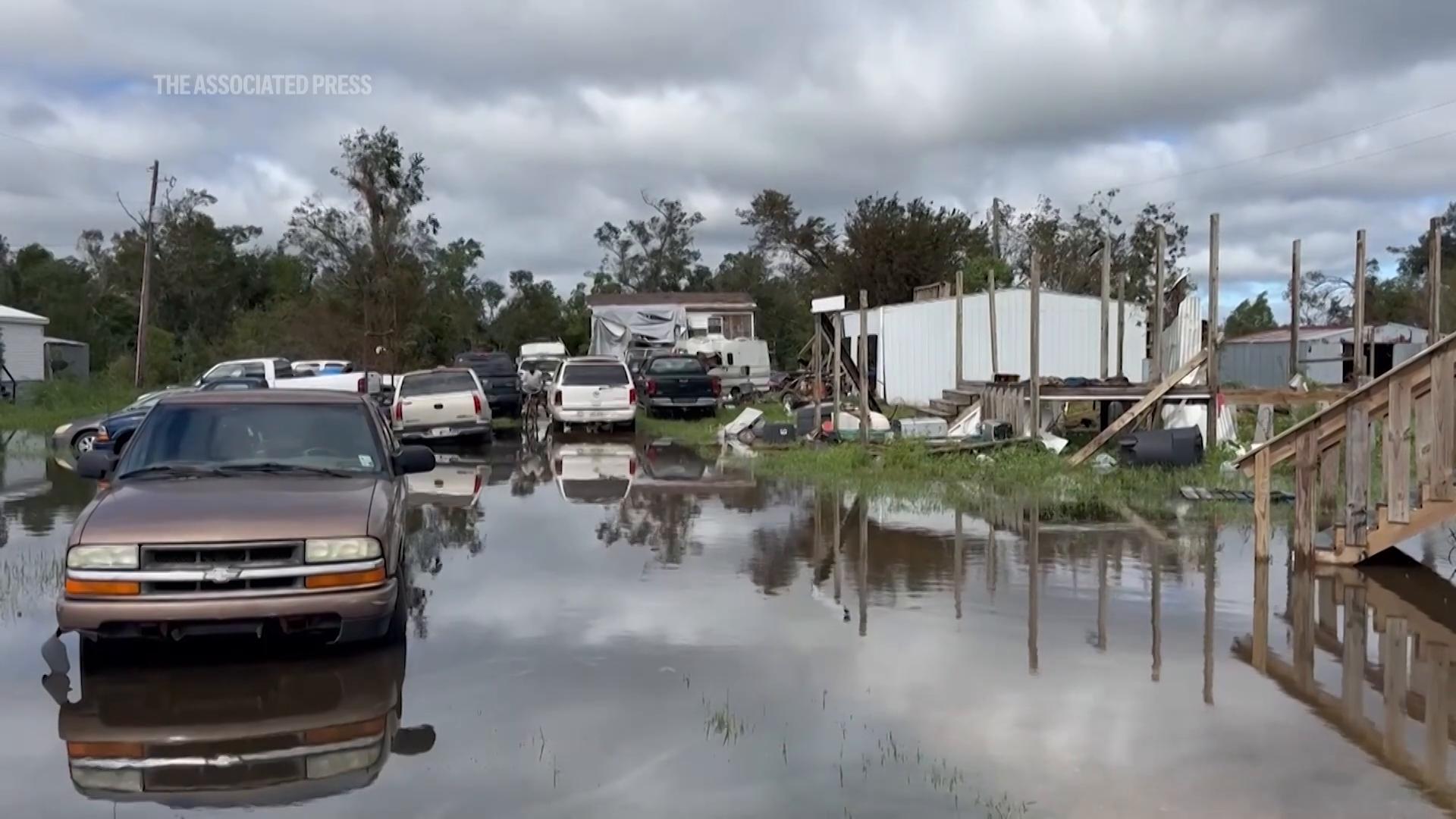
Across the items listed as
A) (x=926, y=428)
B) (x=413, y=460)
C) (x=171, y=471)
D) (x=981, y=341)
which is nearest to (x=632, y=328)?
(x=981, y=341)

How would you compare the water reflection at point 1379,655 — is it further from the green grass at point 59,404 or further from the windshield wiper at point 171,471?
the green grass at point 59,404

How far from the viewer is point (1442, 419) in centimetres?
959

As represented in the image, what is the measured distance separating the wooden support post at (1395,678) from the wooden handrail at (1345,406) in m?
2.18

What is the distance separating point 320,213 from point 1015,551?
1412 inches

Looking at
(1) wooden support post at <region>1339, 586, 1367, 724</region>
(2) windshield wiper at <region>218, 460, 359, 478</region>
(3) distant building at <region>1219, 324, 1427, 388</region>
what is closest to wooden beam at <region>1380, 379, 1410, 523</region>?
(1) wooden support post at <region>1339, 586, 1367, 724</region>

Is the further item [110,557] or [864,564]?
[864,564]

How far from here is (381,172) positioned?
1576 inches

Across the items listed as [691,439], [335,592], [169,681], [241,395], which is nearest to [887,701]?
[335,592]

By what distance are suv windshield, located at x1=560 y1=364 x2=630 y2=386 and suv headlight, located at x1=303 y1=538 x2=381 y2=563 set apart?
19.0m

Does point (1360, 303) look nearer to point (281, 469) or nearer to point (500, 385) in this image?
point (281, 469)

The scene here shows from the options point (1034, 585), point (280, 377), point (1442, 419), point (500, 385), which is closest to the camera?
point (1442, 419)

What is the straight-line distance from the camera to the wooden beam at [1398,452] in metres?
9.74

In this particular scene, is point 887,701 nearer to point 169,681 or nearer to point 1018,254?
point 169,681

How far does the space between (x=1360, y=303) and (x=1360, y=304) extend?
0.01 meters
